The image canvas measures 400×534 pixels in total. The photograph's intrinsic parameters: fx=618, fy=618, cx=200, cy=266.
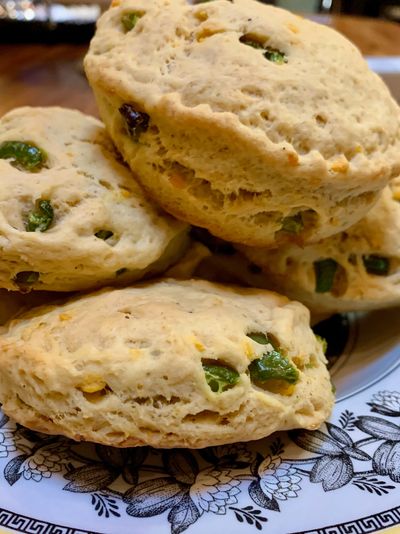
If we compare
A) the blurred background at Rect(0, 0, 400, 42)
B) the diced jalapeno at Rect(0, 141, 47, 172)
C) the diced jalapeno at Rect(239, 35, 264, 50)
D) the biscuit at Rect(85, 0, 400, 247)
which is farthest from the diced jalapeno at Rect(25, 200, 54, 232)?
the blurred background at Rect(0, 0, 400, 42)

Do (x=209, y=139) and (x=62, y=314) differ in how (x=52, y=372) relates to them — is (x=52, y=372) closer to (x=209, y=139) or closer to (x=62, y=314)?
(x=62, y=314)

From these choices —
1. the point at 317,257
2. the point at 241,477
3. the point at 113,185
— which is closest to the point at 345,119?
the point at 317,257

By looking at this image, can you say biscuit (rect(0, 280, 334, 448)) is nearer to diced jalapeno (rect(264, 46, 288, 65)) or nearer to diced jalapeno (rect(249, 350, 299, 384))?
diced jalapeno (rect(249, 350, 299, 384))

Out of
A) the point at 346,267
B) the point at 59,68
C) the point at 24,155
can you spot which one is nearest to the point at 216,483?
the point at 346,267

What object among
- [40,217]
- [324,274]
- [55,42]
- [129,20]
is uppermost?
[129,20]

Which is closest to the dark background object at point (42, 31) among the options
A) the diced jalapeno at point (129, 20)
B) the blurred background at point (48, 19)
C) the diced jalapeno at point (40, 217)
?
the blurred background at point (48, 19)

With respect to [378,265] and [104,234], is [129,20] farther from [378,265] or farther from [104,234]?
[378,265]
